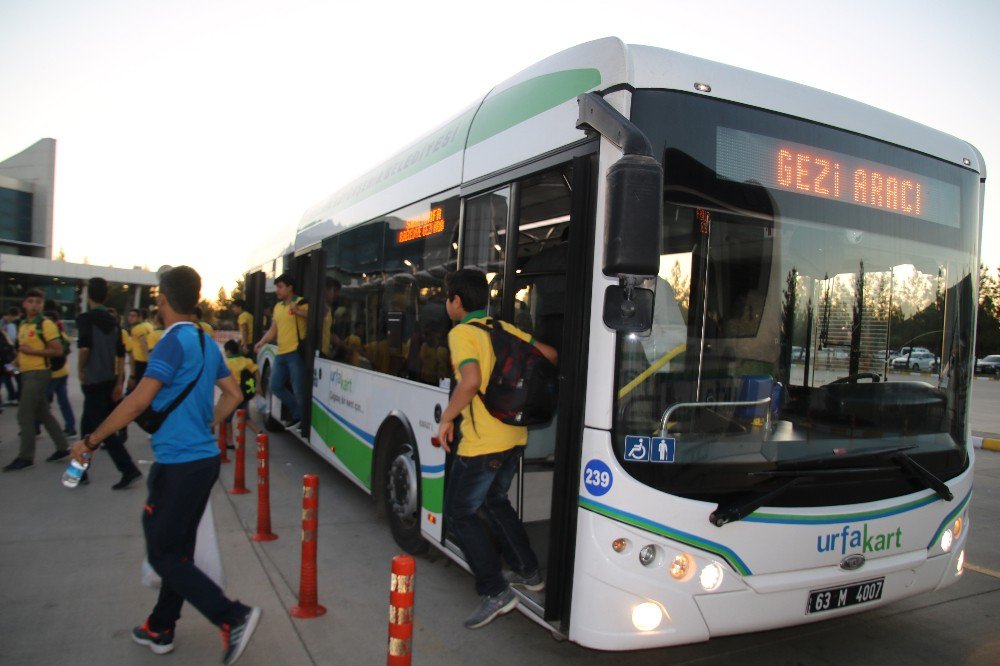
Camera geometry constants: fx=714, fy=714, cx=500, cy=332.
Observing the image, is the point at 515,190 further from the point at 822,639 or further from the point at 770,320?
the point at 822,639

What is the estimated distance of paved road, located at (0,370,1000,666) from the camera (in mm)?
3984

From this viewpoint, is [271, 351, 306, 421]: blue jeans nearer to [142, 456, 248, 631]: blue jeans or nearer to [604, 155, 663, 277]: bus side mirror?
[142, 456, 248, 631]: blue jeans

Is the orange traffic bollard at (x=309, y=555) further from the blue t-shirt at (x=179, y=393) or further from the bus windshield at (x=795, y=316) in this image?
the bus windshield at (x=795, y=316)

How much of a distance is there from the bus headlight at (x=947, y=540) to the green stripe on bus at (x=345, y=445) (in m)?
4.17

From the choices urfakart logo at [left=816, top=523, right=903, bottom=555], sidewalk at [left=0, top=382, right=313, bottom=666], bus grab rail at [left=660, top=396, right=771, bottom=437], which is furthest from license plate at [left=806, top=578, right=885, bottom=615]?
sidewalk at [left=0, top=382, right=313, bottom=666]

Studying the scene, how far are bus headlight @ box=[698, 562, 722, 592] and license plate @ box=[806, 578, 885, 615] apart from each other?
1.82 ft

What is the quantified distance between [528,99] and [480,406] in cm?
184

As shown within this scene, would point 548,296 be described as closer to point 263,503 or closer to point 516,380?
point 516,380

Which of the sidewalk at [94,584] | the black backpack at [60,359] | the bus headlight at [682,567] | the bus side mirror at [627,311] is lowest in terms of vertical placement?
the sidewalk at [94,584]

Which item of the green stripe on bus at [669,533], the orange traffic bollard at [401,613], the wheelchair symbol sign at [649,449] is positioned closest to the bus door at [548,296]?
the green stripe on bus at [669,533]

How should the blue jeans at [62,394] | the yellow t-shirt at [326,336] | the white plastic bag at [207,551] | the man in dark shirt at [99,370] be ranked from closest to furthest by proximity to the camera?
the white plastic bag at [207,551] → the man in dark shirt at [99,370] → the yellow t-shirt at [326,336] → the blue jeans at [62,394]

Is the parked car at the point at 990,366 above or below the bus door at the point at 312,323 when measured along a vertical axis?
below

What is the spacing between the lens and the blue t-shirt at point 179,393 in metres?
3.46

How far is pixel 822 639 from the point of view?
439 centimetres
